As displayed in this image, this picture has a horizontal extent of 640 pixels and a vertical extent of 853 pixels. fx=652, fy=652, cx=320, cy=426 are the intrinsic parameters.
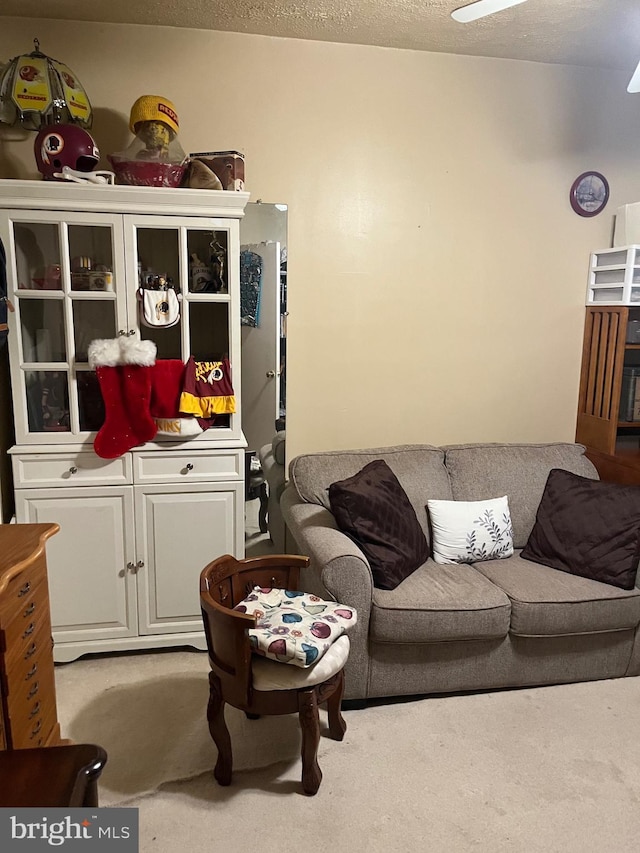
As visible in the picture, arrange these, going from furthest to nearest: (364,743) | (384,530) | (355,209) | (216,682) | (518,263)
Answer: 1. (518,263)
2. (355,209)
3. (384,530)
4. (364,743)
5. (216,682)

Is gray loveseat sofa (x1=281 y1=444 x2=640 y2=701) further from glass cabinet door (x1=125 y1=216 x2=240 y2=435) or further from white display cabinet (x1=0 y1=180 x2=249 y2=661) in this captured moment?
glass cabinet door (x1=125 y1=216 x2=240 y2=435)

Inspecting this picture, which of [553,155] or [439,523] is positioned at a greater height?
[553,155]

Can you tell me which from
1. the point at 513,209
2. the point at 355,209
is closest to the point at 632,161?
the point at 513,209

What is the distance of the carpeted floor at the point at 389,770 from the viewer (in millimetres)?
1854

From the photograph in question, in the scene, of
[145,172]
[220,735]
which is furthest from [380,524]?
[145,172]

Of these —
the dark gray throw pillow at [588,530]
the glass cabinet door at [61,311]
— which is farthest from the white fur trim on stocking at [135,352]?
the dark gray throw pillow at [588,530]

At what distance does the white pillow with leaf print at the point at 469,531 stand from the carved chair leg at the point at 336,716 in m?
0.81

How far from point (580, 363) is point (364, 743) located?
223 cm

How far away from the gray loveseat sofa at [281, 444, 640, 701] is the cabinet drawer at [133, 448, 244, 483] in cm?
32

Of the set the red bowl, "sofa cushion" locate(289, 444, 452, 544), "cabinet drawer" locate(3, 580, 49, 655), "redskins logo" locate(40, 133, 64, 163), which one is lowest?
"cabinet drawer" locate(3, 580, 49, 655)

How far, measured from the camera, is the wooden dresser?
1718 mm

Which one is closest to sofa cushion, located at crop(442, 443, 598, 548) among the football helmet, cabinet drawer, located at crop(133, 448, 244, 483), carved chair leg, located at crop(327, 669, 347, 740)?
cabinet drawer, located at crop(133, 448, 244, 483)

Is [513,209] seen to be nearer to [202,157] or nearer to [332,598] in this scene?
[202,157]

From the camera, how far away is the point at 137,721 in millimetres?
2342
